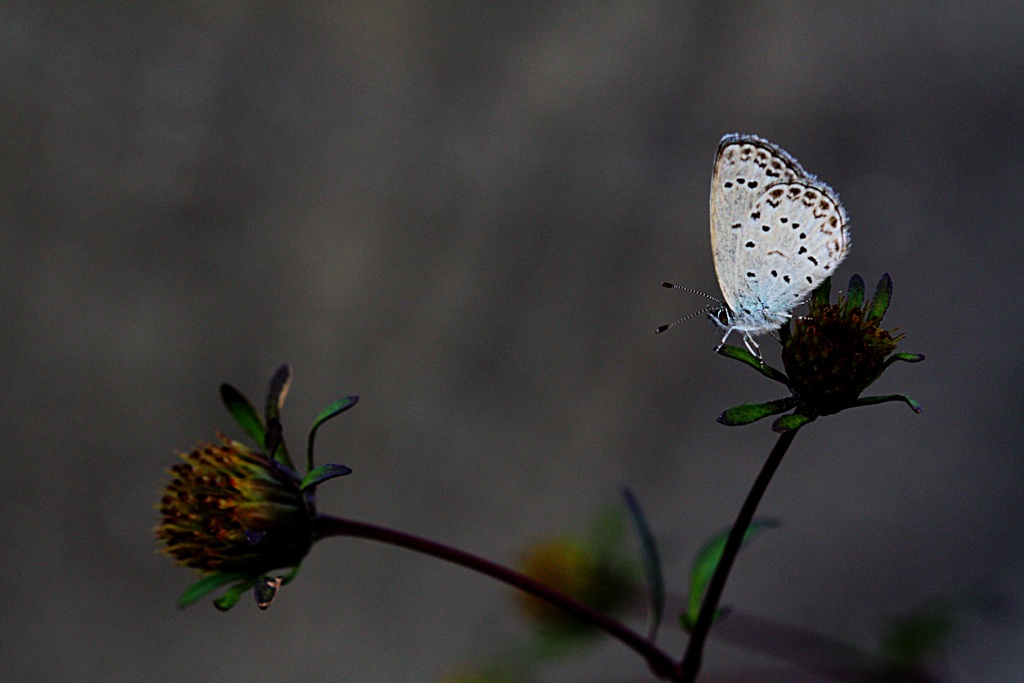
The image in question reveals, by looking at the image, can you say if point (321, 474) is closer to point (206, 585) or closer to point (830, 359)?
point (206, 585)

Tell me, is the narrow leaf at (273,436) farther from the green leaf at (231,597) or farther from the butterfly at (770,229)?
the butterfly at (770,229)

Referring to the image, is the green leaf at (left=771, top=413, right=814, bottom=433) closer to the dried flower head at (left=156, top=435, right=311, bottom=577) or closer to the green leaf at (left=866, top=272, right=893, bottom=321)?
the green leaf at (left=866, top=272, right=893, bottom=321)

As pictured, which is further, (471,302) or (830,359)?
(471,302)

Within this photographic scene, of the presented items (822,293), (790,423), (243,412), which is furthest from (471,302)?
(790,423)

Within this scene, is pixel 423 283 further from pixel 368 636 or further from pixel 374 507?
pixel 368 636

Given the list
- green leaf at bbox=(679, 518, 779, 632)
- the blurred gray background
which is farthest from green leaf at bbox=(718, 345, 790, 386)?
the blurred gray background

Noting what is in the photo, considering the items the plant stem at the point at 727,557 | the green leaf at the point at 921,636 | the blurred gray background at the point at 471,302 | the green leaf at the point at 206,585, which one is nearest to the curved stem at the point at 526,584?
the plant stem at the point at 727,557
